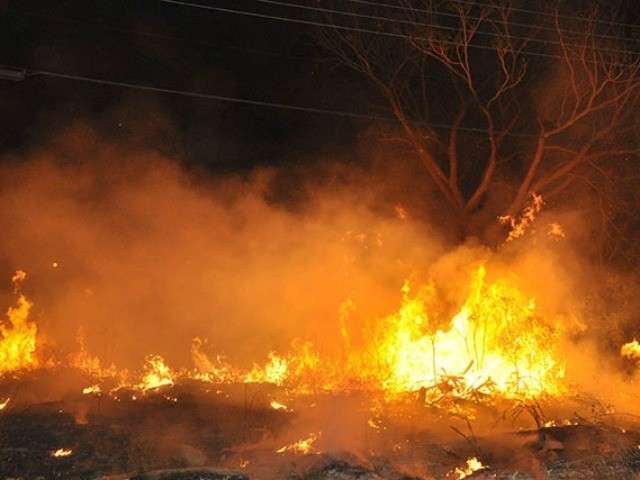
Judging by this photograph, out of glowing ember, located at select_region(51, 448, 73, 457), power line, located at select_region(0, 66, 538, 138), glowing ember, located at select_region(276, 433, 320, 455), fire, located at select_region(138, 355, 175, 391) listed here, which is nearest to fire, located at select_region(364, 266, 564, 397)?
glowing ember, located at select_region(276, 433, 320, 455)

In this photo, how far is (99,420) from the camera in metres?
7.39

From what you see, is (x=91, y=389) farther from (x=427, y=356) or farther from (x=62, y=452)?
(x=427, y=356)

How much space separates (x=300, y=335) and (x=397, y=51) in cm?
604

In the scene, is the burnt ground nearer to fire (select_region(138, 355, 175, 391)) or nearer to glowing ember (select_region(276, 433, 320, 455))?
glowing ember (select_region(276, 433, 320, 455))

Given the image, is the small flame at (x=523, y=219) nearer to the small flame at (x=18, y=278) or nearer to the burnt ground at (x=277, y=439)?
the burnt ground at (x=277, y=439)

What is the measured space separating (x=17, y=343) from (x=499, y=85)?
10.0 meters

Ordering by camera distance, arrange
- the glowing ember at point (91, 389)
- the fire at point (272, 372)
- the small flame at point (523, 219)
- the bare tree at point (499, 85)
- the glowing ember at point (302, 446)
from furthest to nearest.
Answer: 1. the small flame at point (523, 219)
2. the bare tree at point (499, 85)
3. the fire at point (272, 372)
4. the glowing ember at point (91, 389)
5. the glowing ember at point (302, 446)

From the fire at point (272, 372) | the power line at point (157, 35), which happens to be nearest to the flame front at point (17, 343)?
the fire at point (272, 372)

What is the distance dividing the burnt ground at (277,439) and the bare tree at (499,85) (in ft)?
17.9

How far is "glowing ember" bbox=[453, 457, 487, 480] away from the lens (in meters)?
6.43

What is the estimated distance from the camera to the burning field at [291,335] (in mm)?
6984

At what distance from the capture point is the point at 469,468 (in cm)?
654

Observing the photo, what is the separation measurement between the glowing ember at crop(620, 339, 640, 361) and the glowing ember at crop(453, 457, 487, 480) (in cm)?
656

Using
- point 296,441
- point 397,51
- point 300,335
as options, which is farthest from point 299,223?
point 296,441
